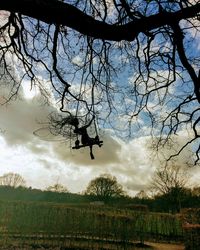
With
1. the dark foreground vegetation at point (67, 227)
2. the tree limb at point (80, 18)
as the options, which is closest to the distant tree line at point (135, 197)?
the dark foreground vegetation at point (67, 227)

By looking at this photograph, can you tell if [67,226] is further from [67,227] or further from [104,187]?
[104,187]

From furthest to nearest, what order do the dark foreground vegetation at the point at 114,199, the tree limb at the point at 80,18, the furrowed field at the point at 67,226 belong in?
the dark foreground vegetation at the point at 114,199
the furrowed field at the point at 67,226
the tree limb at the point at 80,18

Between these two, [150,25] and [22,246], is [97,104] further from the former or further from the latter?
[22,246]

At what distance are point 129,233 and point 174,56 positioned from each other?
12391 mm

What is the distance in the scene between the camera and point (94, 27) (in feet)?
9.70

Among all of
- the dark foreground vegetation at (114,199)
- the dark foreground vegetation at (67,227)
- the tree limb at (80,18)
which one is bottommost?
the dark foreground vegetation at (67,227)

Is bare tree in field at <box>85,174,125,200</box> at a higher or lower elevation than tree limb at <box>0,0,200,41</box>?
higher

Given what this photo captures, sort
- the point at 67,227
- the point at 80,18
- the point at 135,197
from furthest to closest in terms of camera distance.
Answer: the point at 135,197 → the point at 67,227 → the point at 80,18

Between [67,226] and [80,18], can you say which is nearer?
[80,18]

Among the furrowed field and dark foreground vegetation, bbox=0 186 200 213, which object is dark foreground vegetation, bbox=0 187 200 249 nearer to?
the furrowed field

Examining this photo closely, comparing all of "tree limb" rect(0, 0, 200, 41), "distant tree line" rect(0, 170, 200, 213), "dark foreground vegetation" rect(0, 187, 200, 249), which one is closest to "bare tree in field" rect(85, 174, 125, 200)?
"distant tree line" rect(0, 170, 200, 213)

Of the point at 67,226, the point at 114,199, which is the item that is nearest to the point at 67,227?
the point at 67,226

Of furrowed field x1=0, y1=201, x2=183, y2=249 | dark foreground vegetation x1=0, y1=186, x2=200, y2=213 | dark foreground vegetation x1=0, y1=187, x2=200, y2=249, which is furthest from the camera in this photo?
dark foreground vegetation x1=0, y1=186, x2=200, y2=213

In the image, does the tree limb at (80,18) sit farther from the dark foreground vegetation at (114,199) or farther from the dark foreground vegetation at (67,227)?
the dark foreground vegetation at (114,199)
